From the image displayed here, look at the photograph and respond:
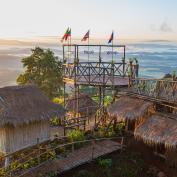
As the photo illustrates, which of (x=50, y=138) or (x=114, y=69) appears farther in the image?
(x=114, y=69)

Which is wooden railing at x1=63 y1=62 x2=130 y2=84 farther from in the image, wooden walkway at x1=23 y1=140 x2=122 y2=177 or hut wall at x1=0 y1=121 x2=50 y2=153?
hut wall at x1=0 y1=121 x2=50 y2=153

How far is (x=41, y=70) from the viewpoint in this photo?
36031 mm

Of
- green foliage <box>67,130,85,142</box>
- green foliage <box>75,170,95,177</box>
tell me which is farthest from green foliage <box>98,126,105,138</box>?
green foliage <box>75,170,95,177</box>

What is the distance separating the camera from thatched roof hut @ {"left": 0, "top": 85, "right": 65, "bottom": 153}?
16747mm

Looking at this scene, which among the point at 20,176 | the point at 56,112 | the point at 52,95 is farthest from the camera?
the point at 52,95

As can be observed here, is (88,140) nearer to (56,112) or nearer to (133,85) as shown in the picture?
(56,112)

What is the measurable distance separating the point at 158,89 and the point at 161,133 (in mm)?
2593

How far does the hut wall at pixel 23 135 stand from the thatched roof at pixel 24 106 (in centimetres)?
68

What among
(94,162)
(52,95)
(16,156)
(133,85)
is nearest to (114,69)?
(133,85)

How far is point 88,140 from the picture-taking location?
58.2 feet

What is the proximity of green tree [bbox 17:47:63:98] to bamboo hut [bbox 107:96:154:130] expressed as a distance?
17.2m

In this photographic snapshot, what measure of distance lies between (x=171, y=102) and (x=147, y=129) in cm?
193

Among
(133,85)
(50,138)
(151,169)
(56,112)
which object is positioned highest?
(133,85)

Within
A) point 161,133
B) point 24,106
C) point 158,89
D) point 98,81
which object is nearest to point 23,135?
point 24,106
